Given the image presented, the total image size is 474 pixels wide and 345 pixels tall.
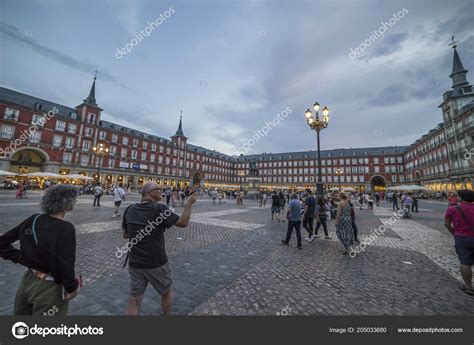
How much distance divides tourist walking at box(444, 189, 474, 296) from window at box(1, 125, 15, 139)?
4826cm

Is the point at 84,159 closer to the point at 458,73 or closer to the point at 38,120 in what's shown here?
the point at 38,120

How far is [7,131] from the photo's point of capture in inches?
1182

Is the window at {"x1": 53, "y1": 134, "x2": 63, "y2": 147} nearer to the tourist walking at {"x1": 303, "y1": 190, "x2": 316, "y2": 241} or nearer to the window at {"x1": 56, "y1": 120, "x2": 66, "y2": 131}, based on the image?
the window at {"x1": 56, "y1": 120, "x2": 66, "y2": 131}

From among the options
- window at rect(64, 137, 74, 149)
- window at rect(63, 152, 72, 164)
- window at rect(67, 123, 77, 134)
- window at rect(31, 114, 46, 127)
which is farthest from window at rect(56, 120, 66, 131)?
window at rect(63, 152, 72, 164)

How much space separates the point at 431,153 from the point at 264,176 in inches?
2005

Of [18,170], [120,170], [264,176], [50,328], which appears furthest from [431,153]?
[18,170]

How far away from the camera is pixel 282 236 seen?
7172mm

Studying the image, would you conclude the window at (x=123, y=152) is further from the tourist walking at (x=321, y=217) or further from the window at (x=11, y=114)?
the tourist walking at (x=321, y=217)

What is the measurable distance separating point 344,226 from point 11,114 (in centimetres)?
4766

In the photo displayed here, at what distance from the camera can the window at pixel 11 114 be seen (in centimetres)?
3008

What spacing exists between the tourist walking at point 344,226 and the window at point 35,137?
46.1 metres

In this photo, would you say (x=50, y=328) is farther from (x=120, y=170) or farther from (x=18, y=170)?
(x=120, y=170)

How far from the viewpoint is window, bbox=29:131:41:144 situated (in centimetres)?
3203

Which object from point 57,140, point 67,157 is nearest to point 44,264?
point 67,157
